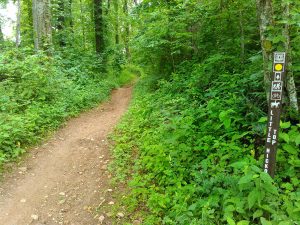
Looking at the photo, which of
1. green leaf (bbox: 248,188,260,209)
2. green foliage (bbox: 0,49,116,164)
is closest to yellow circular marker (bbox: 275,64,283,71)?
green leaf (bbox: 248,188,260,209)

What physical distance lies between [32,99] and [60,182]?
4413 millimetres

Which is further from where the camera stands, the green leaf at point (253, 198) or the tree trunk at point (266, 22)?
the tree trunk at point (266, 22)

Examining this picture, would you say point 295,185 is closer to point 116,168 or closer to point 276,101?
point 276,101

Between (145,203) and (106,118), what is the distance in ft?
19.1

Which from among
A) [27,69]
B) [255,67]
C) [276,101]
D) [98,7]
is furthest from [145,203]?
[98,7]

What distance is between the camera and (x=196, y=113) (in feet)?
20.5

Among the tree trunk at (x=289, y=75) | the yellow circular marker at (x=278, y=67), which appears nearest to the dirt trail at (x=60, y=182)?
the yellow circular marker at (x=278, y=67)

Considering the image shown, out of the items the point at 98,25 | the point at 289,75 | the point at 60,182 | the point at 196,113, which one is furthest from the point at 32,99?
the point at 98,25

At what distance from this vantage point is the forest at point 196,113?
384 cm

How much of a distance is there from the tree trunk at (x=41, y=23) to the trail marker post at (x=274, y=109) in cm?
1022

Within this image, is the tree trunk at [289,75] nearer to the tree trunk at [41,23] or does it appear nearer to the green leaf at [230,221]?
the green leaf at [230,221]

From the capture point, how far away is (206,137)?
5.18 meters

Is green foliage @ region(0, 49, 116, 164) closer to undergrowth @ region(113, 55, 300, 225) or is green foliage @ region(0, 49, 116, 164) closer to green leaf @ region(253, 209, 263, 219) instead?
undergrowth @ region(113, 55, 300, 225)

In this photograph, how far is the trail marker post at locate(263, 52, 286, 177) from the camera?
3135 millimetres
